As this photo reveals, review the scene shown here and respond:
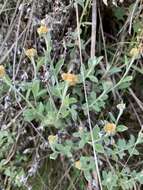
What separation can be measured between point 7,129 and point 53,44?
22 cm

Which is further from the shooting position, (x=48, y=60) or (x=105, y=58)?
(x=105, y=58)

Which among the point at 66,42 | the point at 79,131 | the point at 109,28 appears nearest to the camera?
the point at 79,131

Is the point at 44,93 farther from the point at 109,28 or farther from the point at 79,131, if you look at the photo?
the point at 109,28

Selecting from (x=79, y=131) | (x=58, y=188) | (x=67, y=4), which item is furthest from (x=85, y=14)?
(x=58, y=188)

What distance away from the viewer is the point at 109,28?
1278 mm

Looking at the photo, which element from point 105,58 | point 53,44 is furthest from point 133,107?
point 53,44

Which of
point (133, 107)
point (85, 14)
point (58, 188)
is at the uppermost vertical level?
point (85, 14)

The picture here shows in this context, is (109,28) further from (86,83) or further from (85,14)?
(86,83)

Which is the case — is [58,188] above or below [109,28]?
below

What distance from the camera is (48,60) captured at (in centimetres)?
108

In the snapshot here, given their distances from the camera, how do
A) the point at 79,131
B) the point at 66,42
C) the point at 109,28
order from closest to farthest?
the point at 79,131 < the point at 66,42 < the point at 109,28

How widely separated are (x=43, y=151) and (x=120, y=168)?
0.57 ft

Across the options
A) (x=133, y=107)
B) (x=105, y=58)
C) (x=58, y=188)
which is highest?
(x=105, y=58)

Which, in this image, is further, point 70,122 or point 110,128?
point 70,122
